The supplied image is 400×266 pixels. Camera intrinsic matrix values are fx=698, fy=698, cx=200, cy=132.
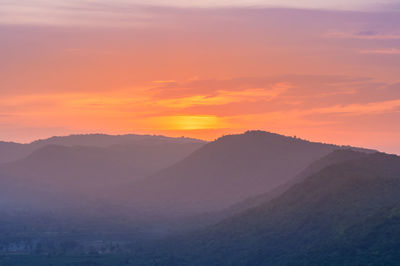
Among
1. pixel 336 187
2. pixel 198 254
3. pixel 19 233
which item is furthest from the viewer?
pixel 19 233

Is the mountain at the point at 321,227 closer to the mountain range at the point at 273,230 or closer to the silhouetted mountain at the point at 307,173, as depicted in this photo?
the mountain range at the point at 273,230

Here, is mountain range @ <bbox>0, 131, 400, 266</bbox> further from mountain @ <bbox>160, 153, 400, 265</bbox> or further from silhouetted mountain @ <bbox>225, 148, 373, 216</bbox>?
silhouetted mountain @ <bbox>225, 148, 373, 216</bbox>

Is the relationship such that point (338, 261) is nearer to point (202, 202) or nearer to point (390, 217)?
point (390, 217)

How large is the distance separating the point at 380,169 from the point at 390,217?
3100 centimetres

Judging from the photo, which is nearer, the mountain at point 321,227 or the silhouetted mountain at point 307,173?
the mountain at point 321,227

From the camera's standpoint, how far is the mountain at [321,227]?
3573 inches

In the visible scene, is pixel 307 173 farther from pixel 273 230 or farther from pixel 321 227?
pixel 321 227

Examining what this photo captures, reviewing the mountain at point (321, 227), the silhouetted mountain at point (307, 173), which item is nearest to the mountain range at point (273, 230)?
the mountain at point (321, 227)

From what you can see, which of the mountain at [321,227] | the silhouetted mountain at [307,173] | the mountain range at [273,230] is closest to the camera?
the mountain at [321,227]

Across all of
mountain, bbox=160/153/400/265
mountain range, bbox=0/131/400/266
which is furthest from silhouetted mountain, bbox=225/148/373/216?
mountain, bbox=160/153/400/265

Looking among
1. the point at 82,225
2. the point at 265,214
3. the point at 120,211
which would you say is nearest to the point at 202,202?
the point at 120,211

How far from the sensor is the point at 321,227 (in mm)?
103750

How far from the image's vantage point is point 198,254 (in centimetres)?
10650

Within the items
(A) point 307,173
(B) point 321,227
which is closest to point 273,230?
(B) point 321,227
